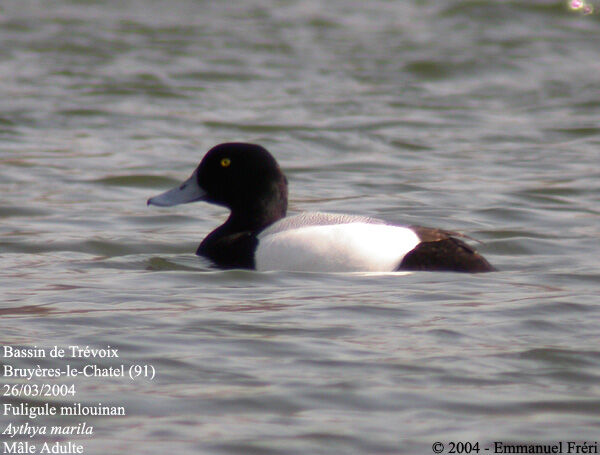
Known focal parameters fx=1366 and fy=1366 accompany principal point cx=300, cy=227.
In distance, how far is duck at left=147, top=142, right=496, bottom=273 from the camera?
6.54 metres

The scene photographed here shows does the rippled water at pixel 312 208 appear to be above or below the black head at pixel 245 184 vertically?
below

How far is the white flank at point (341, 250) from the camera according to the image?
661cm

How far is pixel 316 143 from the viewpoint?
12.1 meters

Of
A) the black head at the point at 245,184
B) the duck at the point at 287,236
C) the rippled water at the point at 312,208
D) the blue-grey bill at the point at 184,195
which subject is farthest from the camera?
the blue-grey bill at the point at 184,195

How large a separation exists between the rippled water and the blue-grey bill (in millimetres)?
297

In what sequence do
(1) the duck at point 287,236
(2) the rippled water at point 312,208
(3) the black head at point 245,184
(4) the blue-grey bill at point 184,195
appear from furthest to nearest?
(4) the blue-grey bill at point 184,195
(3) the black head at point 245,184
(1) the duck at point 287,236
(2) the rippled water at point 312,208

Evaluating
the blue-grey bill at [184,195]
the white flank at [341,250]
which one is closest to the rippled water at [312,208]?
the white flank at [341,250]

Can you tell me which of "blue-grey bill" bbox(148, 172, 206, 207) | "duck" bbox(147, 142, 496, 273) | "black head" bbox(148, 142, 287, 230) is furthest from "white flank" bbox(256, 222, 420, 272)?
"blue-grey bill" bbox(148, 172, 206, 207)

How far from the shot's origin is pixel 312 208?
30.4ft

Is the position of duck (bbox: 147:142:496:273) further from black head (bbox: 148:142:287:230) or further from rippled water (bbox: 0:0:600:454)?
rippled water (bbox: 0:0:600:454)

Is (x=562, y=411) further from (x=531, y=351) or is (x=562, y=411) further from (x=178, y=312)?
(x=178, y=312)

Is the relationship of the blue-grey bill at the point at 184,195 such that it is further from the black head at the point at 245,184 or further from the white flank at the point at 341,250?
the white flank at the point at 341,250

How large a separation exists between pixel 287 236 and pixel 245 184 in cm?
69

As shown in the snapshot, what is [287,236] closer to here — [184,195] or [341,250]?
[341,250]
